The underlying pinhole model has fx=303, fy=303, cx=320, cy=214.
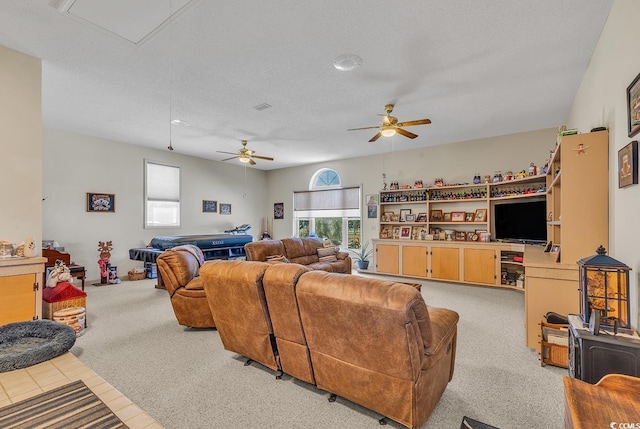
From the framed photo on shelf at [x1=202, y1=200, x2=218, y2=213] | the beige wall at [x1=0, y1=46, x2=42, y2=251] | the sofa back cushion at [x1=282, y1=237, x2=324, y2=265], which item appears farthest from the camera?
the framed photo on shelf at [x1=202, y1=200, x2=218, y2=213]

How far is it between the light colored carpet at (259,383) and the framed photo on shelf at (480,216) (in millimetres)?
2706

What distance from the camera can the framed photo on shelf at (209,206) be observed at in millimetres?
7891

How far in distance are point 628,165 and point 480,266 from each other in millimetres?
4046

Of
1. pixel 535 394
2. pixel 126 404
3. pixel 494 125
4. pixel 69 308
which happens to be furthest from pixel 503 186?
pixel 69 308

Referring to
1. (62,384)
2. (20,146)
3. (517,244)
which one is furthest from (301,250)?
(62,384)

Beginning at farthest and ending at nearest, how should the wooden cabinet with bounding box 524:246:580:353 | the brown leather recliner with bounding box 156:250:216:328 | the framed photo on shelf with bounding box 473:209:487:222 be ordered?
the framed photo on shelf with bounding box 473:209:487:222, the brown leather recliner with bounding box 156:250:216:328, the wooden cabinet with bounding box 524:246:580:353

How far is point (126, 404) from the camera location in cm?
115

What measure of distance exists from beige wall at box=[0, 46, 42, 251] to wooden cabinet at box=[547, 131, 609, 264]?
5.08m

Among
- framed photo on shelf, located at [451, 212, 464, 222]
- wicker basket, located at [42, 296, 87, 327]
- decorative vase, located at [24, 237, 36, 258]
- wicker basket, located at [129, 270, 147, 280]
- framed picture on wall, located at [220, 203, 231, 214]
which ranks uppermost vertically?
framed picture on wall, located at [220, 203, 231, 214]

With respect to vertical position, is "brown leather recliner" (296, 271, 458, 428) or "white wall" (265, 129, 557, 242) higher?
"white wall" (265, 129, 557, 242)

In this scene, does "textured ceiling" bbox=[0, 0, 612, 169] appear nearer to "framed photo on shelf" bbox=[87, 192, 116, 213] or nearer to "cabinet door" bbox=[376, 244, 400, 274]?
"framed photo on shelf" bbox=[87, 192, 116, 213]

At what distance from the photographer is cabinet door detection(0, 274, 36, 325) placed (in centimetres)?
274

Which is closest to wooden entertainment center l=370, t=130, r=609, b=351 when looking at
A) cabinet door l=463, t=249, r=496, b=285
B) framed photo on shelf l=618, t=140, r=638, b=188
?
cabinet door l=463, t=249, r=496, b=285

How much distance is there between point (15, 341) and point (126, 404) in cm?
91
